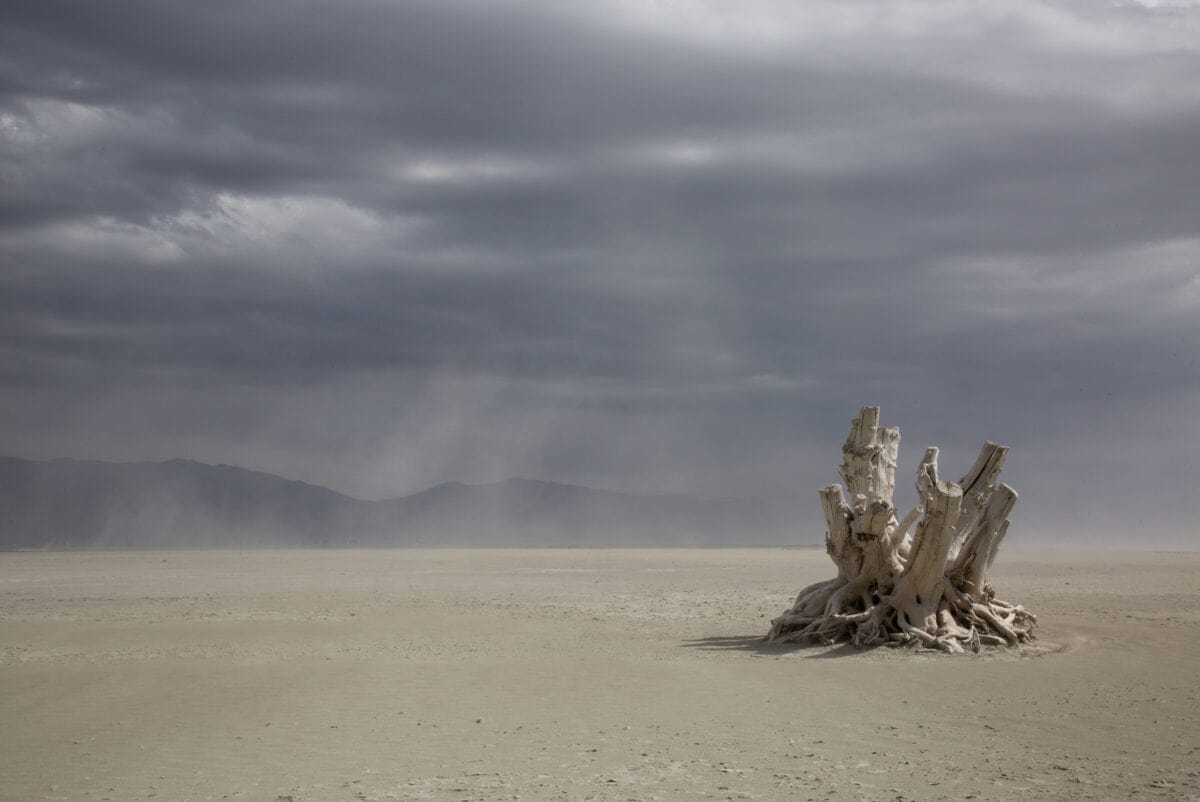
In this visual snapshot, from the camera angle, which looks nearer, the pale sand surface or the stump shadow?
the pale sand surface

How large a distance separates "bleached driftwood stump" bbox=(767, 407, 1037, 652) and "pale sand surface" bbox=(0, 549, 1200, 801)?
2.52 ft

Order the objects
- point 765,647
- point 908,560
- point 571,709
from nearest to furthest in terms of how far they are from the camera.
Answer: point 571,709, point 908,560, point 765,647

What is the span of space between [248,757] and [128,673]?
238 inches

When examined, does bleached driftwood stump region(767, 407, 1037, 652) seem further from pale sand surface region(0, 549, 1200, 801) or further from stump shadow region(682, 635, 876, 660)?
pale sand surface region(0, 549, 1200, 801)

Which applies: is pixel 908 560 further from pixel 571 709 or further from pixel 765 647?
pixel 571 709

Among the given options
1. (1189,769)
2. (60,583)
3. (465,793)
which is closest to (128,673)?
(465,793)

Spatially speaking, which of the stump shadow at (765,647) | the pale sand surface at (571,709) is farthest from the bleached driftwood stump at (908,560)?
the pale sand surface at (571,709)

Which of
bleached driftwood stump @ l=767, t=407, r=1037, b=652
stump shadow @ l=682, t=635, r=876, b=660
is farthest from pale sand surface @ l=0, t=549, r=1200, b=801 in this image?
bleached driftwood stump @ l=767, t=407, r=1037, b=652

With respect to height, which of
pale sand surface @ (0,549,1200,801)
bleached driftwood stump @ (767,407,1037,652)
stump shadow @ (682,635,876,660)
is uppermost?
bleached driftwood stump @ (767,407,1037,652)

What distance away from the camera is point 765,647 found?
16.4 m

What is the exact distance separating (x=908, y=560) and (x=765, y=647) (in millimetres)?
2627

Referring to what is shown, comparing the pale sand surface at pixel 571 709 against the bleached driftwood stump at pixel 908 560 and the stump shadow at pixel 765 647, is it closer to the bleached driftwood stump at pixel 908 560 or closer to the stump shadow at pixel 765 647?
the stump shadow at pixel 765 647

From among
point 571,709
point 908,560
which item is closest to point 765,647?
point 908,560

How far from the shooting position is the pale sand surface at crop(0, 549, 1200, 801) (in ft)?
28.1
